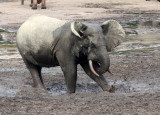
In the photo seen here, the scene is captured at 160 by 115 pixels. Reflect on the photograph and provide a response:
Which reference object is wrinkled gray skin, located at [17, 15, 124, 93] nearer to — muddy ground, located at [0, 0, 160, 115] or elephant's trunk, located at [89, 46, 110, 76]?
elephant's trunk, located at [89, 46, 110, 76]

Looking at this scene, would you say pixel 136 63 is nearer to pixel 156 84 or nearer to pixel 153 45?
pixel 156 84

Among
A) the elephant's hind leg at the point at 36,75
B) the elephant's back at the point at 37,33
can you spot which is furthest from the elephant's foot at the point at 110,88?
the elephant's hind leg at the point at 36,75

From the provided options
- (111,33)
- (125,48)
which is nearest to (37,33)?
(111,33)

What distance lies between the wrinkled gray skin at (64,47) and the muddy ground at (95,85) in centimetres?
42

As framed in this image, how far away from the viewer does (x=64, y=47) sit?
9516 millimetres

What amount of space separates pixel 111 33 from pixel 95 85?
1646 mm

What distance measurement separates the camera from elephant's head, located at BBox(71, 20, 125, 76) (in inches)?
350

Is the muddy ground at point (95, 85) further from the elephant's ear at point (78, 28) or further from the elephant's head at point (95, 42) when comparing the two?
the elephant's ear at point (78, 28)

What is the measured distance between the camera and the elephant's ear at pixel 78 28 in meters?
9.19

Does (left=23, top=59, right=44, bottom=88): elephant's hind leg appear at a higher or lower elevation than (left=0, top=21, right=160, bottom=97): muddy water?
higher

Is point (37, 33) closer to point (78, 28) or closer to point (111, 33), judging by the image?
point (78, 28)

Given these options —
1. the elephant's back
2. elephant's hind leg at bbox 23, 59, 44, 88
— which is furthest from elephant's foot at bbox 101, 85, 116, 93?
elephant's hind leg at bbox 23, 59, 44, 88

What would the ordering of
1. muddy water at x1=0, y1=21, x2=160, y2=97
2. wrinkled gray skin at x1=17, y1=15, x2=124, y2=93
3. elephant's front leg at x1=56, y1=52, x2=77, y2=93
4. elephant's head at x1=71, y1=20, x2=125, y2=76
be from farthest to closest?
1. muddy water at x1=0, y1=21, x2=160, y2=97
2. elephant's front leg at x1=56, y1=52, x2=77, y2=93
3. wrinkled gray skin at x1=17, y1=15, x2=124, y2=93
4. elephant's head at x1=71, y1=20, x2=125, y2=76

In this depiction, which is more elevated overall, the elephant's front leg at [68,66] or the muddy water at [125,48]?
the elephant's front leg at [68,66]
